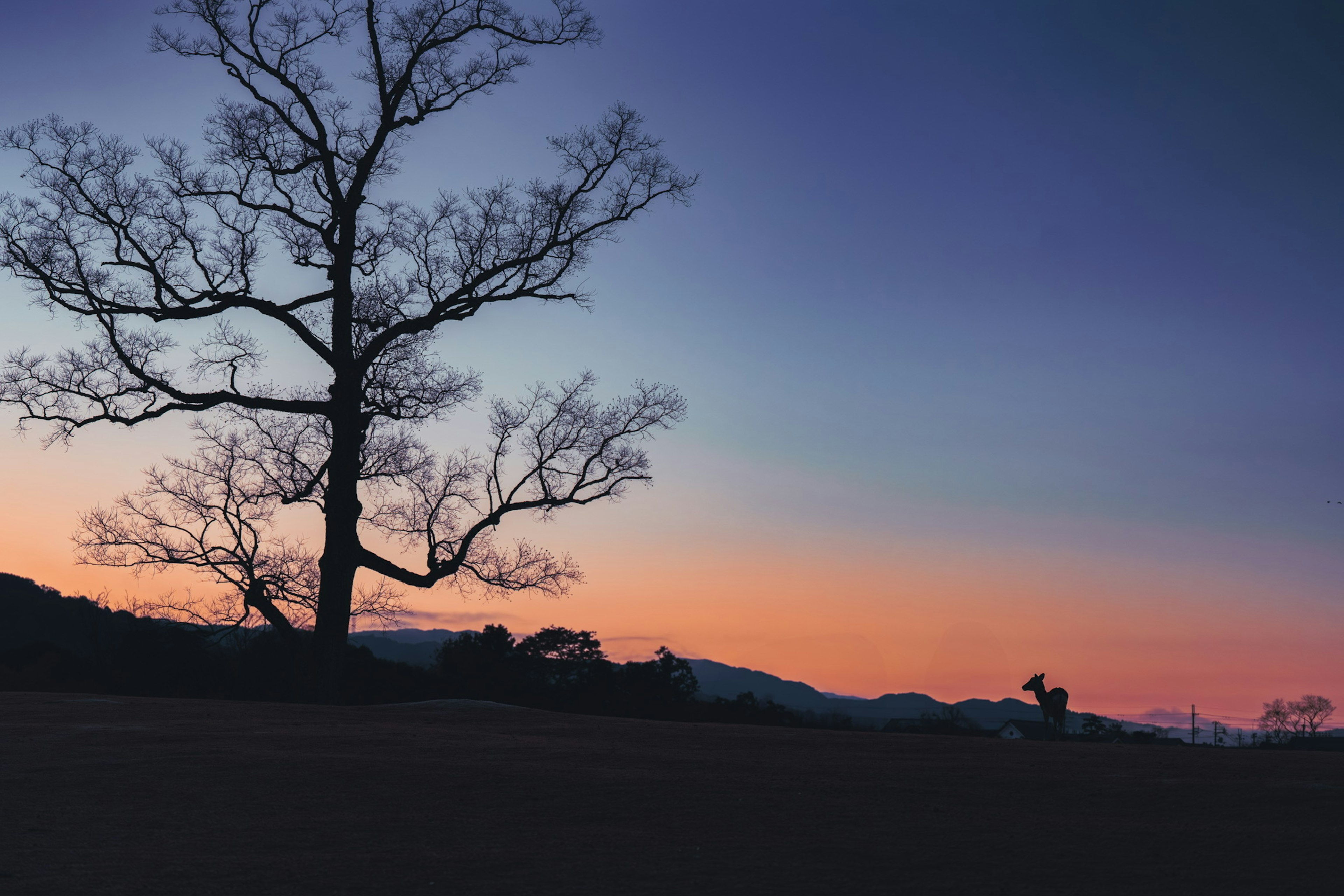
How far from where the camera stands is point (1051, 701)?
16562mm

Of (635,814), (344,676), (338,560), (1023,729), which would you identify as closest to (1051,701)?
(635,814)

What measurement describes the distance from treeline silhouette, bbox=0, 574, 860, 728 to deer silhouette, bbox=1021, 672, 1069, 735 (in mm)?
5920

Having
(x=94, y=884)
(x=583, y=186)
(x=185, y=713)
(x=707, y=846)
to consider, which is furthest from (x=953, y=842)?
(x=583, y=186)

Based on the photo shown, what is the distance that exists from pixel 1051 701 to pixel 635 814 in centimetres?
998

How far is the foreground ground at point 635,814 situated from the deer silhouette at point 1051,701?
122 inches

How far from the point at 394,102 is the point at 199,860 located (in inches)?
814

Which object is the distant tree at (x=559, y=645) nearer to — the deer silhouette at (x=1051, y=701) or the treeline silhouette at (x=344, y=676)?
the treeline silhouette at (x=344, y=676)

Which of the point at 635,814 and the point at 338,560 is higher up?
the point at 338,560

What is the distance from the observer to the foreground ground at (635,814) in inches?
274

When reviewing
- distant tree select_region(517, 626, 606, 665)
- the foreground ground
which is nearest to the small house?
distant tree select_region(517, 626, 606, 665)

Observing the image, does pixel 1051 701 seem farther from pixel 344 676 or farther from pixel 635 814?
pixel 344 676

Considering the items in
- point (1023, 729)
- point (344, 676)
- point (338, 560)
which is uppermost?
point (338, 560)

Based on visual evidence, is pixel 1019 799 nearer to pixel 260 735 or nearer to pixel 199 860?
pixel 199 860

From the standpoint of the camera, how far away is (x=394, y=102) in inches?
975
